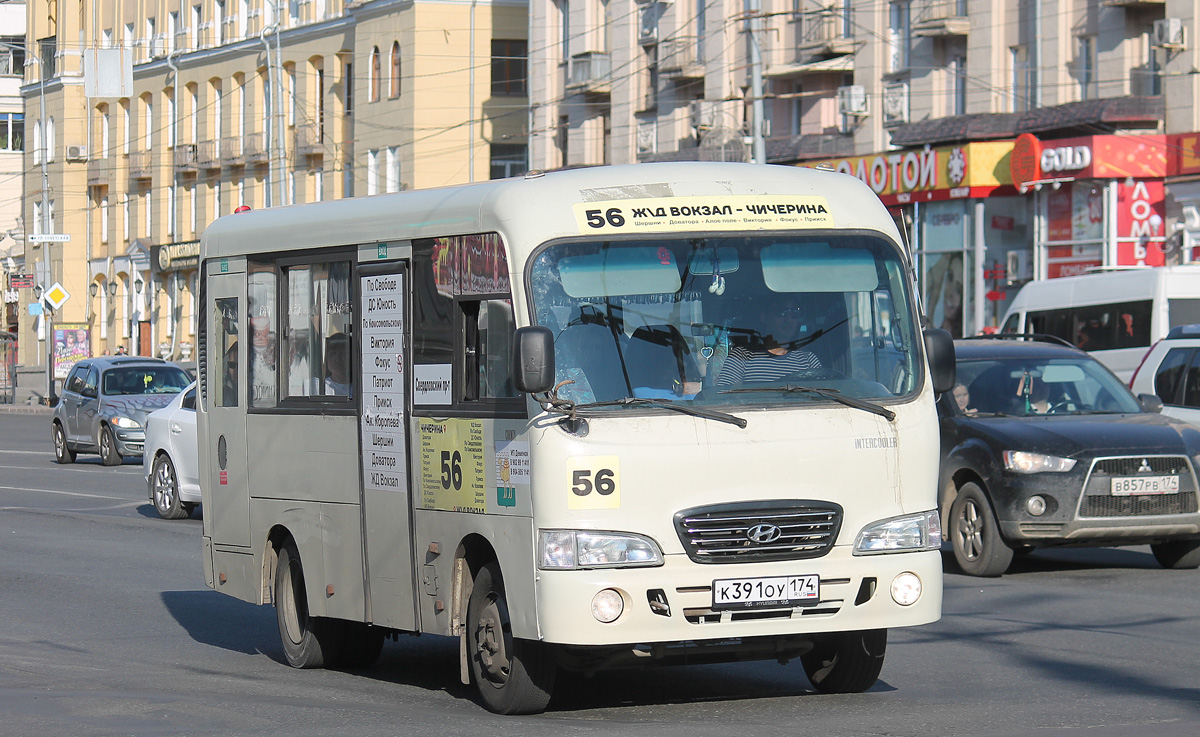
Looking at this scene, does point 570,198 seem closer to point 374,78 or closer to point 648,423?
point 648,423

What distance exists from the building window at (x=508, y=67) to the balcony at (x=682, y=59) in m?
13.2

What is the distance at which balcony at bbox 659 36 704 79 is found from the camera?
49125mm

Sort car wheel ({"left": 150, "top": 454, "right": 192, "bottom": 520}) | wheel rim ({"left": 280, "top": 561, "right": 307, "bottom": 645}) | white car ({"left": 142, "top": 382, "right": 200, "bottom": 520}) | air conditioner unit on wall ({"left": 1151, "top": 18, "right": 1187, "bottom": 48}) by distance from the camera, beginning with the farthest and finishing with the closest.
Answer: air conditioner unit on wall ({"left": 1151, "top": 18, "right": 1187, "bottom": 48}) < car wheel ({"left": 150, "top": 454, "right": 192, "bottom": 520}) < white car ({"left": 142, "top": 382, "right": 200, "bottom": 520}) < wheel rim ({"left": 280, "top": 561, "right": 307, "bottom": 645})

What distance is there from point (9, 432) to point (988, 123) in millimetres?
22963

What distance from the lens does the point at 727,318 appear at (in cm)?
812

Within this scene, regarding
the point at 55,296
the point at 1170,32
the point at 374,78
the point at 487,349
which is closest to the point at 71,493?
the point at 487,349

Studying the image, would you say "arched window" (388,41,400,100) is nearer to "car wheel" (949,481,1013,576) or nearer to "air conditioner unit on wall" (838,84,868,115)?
"air conditioner unit on wall" (838,84,868,115)

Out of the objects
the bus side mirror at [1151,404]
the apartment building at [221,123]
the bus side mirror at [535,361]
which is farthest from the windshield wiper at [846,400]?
the apartment building at [221,123]

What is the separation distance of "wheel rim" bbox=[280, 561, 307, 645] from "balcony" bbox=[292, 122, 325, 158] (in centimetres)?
5613

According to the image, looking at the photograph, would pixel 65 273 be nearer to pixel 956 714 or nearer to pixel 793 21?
pixel 793 21

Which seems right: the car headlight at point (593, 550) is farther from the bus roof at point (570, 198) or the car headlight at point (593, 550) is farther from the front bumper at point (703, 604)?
the bus roof at point (570, 198)

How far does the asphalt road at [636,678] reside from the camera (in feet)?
26.3

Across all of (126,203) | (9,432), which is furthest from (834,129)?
Result: (126,203)

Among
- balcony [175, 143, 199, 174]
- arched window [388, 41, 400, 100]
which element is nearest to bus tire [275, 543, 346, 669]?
arched window [388, 41, 400, 100]
